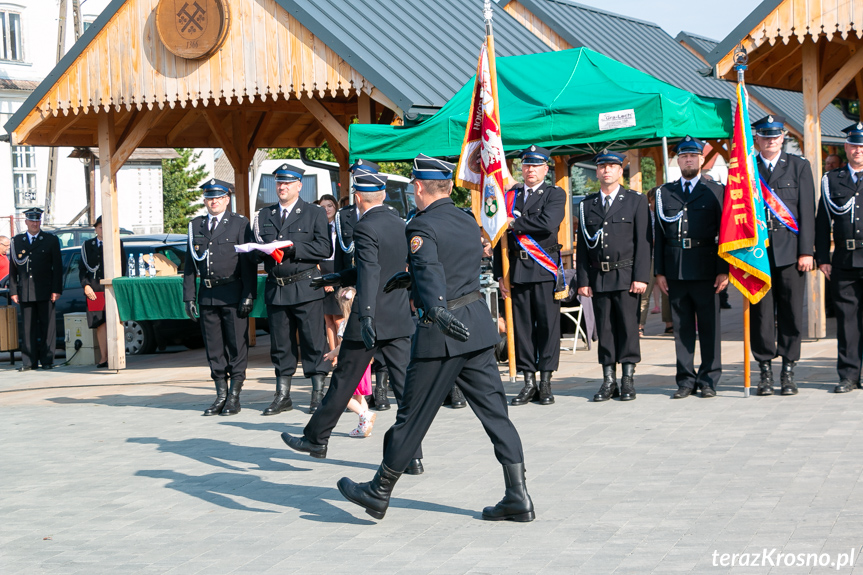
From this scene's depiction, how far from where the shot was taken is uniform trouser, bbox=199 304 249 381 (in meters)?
9.54

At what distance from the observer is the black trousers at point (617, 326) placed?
8.98 m

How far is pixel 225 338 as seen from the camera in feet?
31.6

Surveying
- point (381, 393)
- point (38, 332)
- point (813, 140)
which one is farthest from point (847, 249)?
point (38, 332)

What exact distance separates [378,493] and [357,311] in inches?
55.0

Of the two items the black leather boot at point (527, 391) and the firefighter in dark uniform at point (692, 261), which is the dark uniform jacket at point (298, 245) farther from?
the firefighter in dark uniform at point (692, 261)

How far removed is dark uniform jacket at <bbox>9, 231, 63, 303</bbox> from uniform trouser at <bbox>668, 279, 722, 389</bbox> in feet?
29.4

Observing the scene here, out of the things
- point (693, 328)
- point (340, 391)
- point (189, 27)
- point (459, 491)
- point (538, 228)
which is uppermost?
point (189, 27)

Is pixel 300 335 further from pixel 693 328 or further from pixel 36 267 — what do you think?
pixel 36 267

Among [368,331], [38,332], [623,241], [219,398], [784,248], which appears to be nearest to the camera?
[368,331]

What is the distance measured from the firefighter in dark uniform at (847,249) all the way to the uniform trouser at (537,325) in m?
2.26

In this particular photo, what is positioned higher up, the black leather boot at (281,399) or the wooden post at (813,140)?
the wooden post at (813,140)

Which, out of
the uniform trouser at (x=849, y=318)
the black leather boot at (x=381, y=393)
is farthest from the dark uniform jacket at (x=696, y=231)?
the black leather boot at (x=381, y=393)

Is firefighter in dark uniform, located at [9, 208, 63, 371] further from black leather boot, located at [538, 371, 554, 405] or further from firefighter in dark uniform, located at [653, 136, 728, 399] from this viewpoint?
firefighter in dark uniform, located at [653, 136, 728, 399]

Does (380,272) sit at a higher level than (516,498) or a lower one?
higher
